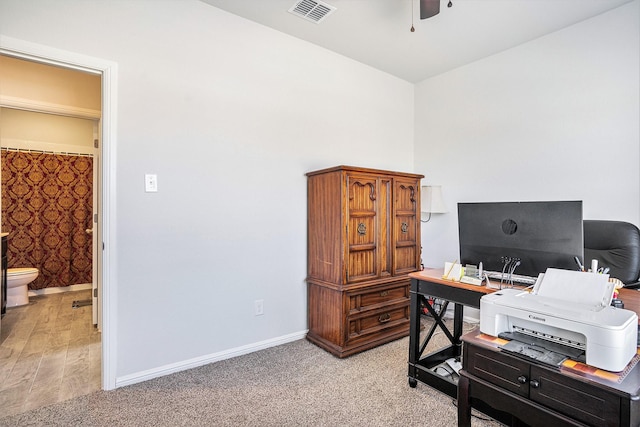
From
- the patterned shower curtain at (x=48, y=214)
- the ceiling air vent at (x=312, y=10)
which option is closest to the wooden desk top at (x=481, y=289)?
the ceiling air vent at (x=312, y=10)

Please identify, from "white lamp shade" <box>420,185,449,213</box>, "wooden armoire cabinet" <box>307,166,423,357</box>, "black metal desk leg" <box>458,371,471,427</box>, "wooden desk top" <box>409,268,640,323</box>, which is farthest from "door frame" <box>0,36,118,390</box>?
"white lamp shade" <box>420,185,449,213</box>

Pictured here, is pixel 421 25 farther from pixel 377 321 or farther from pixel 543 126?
pixel 377 321

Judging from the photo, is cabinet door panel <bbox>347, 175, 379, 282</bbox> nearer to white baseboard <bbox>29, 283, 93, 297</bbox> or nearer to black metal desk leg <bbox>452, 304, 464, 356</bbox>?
black metal desk leg <bbox>452, 304, 464, 356</bbox>

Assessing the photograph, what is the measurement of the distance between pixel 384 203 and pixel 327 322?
112 centimetres

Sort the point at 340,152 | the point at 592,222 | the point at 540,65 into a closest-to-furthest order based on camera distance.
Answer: the point at 592,222, the point at 540,65, the point at 340,152

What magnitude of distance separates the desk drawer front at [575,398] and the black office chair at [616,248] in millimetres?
1415

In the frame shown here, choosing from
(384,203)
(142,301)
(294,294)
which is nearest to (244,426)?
(142,301)

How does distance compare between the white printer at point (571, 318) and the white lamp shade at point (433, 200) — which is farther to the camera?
the white lamp shade at point (433, 200)

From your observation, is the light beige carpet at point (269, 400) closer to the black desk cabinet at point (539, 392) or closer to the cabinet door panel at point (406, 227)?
the black desk cabinet at point (539, 392)

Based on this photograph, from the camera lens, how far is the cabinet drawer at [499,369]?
1.22 m

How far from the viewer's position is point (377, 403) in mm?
1988

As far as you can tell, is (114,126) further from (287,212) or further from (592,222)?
(592,222)

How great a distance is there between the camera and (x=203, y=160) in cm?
248

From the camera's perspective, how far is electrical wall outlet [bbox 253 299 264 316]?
2.74 meters
